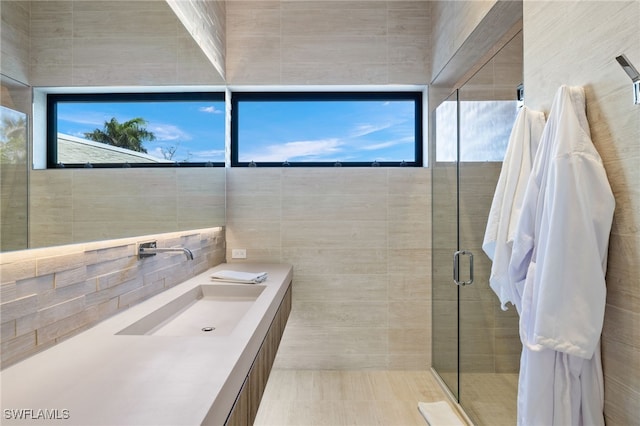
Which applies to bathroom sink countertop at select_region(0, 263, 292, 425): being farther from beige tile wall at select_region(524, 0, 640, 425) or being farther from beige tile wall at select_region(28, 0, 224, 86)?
beige tile wall at select_region(524, 0, 640, 425)

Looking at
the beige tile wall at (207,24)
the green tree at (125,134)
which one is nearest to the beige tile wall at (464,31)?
the beige tile wall at (207,24)

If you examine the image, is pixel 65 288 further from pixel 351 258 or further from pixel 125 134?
pixel 351 258

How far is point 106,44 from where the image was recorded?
1353 mm

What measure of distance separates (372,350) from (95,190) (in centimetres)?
238

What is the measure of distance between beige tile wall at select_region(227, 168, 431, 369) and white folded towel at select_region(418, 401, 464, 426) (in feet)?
1.72

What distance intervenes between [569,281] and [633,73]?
591 mm

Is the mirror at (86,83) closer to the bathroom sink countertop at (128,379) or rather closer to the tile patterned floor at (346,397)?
the bathroom sink countertop at (128,379)

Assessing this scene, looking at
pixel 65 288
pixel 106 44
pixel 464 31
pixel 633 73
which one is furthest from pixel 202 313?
pixel 464 31

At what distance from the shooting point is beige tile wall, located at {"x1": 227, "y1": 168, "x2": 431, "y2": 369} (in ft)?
9.69

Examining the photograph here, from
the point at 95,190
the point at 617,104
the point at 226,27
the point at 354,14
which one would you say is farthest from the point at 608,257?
the point at 226,27

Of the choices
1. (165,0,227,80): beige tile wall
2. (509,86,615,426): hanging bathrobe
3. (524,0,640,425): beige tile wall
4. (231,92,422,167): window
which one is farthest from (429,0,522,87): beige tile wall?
(165,0,227,80): beige tile wall

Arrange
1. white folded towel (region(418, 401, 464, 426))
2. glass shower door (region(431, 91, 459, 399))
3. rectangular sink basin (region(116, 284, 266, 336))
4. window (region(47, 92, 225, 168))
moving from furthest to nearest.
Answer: glass shower door (region(431, 91, 459, 399))
white folded towel (region(418, 401, 464, 426))
rectangular sink basin (region(116, 284, 266, 336))
window (region(47, 92, 225, 168))

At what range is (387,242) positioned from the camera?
2.97 meters

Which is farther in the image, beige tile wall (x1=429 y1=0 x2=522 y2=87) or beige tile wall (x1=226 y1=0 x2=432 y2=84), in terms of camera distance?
beige tile wall (x1=226 y1=0 x2=432 y2=84)
